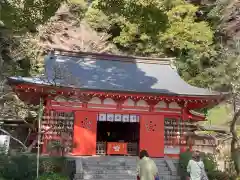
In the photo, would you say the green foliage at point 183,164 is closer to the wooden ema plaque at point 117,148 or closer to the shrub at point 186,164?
the shrub at point 186,164

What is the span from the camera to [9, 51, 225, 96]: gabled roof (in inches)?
597

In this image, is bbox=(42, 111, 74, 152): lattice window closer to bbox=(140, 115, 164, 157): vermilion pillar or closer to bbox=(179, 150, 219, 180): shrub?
bbox=(140, 115, 164, 157): vermilion pillar

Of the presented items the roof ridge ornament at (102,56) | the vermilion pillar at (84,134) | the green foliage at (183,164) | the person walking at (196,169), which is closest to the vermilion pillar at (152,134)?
the vermilion pillar at (84,134)

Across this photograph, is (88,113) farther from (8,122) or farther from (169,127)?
(8,122)

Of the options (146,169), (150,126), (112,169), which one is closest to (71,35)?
(150,126)

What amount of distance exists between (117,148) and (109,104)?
2105mm

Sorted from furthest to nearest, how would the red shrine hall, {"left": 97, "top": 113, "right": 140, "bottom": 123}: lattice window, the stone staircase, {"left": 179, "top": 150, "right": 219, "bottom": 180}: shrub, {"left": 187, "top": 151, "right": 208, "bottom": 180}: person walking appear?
1. {"left": 97, "top": 113, "right": 140, "bottom": 123}: lattice window
2. the red shrine hall
3. {"left": 179, "top": 150, "right": 219, "bottom": 180}: shrub
4. the stone staircase
5. {"left": 187, "top": 151, "right": 208, "bottom": 180}: person walking

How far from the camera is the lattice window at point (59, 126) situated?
1512 cm

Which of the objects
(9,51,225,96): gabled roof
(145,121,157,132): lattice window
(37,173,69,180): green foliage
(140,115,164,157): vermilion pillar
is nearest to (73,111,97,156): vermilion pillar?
(9,51,225,96): gabled roof

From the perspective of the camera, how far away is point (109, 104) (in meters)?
16.0

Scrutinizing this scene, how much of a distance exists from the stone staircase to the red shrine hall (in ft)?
5.19

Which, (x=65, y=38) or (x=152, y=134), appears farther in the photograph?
(x=65, y=38)

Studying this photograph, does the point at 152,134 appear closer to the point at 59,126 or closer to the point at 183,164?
the point at 183,164

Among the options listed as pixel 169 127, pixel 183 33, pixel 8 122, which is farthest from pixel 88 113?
pixel 183 33
